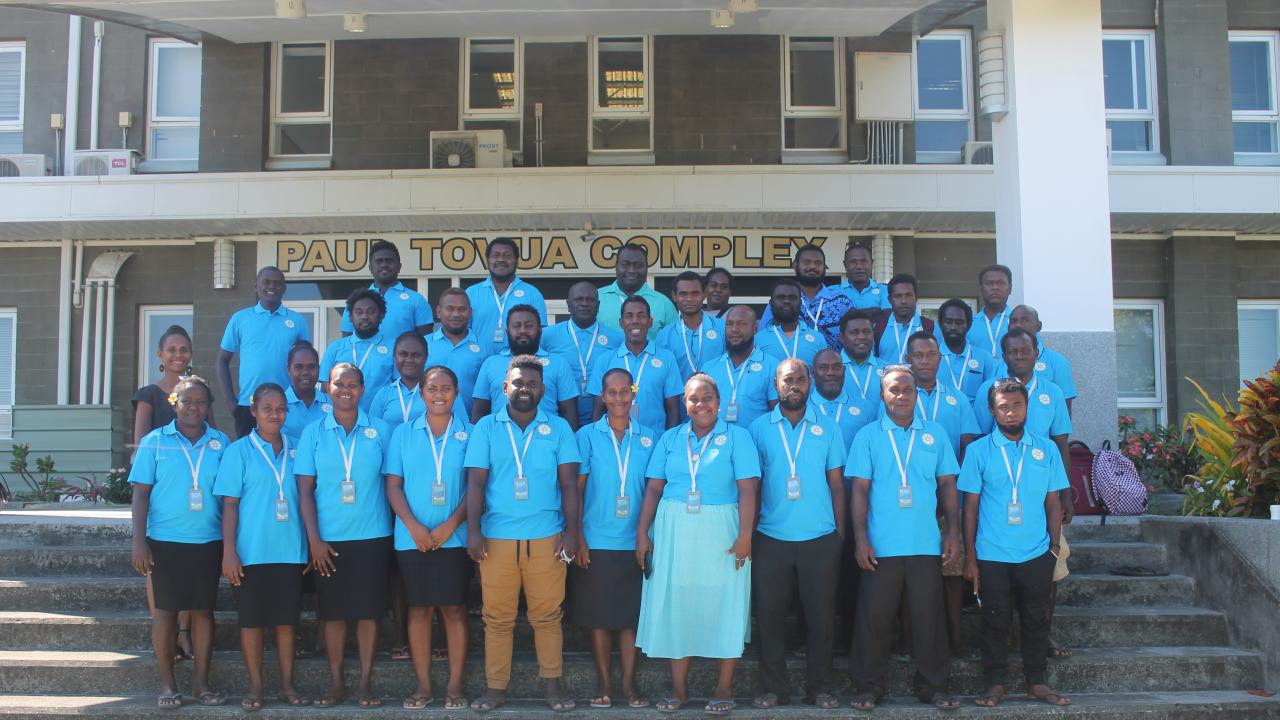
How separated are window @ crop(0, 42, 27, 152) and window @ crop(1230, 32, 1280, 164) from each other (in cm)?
1475

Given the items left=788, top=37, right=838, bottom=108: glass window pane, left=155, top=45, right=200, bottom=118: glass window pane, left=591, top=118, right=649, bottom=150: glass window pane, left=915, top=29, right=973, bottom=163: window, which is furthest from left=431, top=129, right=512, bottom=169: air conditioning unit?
left=915, top=29, right=973, bottom=163: window

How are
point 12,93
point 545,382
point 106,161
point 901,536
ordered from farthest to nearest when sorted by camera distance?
1. point 12,93
2. point 106,161
3. point 545,382
4. point 901,536

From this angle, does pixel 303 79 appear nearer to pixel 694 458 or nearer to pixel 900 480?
pixel 694 458

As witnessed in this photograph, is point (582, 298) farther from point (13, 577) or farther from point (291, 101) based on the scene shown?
point (291, 101)

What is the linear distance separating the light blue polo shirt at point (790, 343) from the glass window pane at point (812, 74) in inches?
259

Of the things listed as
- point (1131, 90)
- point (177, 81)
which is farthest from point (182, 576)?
point (1131, 90)

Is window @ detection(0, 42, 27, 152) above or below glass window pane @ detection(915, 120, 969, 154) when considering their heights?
above

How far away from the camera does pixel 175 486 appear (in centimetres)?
564

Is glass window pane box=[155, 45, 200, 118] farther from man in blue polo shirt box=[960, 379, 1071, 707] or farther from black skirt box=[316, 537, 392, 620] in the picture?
man in blue polo shirt box=[960, 379, 1071, 707]

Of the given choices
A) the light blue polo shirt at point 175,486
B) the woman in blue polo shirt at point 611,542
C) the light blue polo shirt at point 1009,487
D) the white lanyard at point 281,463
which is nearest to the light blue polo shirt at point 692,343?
the woman in blue polo shirt at point 611,542

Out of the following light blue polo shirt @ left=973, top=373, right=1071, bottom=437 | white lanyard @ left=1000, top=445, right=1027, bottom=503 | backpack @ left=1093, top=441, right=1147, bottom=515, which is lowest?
backpack @ left=1093, top=441, right=1147, bottom=515

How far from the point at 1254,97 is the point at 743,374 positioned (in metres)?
10.3

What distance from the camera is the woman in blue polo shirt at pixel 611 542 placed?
556 centimetres

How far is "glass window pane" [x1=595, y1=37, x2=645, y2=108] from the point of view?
1252cm
